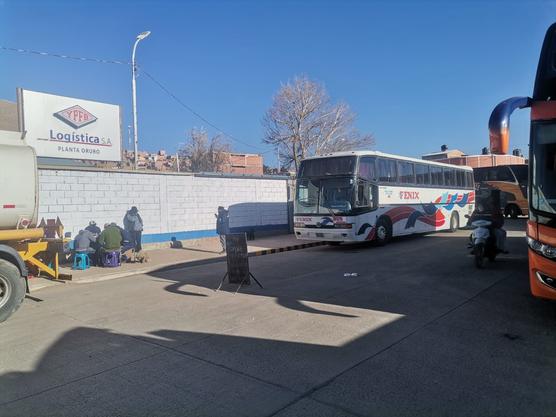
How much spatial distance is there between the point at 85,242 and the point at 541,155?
11.7 meters

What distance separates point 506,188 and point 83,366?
3039 cm

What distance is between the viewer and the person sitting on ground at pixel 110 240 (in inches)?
509

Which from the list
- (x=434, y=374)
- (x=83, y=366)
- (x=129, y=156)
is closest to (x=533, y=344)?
(x=434, y=374)

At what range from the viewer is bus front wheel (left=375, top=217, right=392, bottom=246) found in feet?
52.2

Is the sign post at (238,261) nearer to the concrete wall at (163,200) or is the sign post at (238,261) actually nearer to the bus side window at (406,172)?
the concrete wall at (163,200)

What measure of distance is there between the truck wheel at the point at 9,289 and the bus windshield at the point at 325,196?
32.9 feet

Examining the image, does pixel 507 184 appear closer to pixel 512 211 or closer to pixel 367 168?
pixel 512 211

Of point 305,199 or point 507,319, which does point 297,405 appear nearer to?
point 507,319

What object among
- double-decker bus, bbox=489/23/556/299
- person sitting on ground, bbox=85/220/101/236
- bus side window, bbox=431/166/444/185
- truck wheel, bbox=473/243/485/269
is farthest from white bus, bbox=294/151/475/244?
double-decker bus, bbox=489/23/556/299

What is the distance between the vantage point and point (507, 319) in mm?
6156

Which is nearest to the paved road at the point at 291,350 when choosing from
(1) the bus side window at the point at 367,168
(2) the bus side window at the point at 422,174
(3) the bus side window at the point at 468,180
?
(1) the bus side window at the point at 367,168

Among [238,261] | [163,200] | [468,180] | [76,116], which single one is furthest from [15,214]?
[468,180]

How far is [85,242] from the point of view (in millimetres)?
12773

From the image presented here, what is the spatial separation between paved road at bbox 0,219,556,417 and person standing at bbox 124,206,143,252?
224 inches
